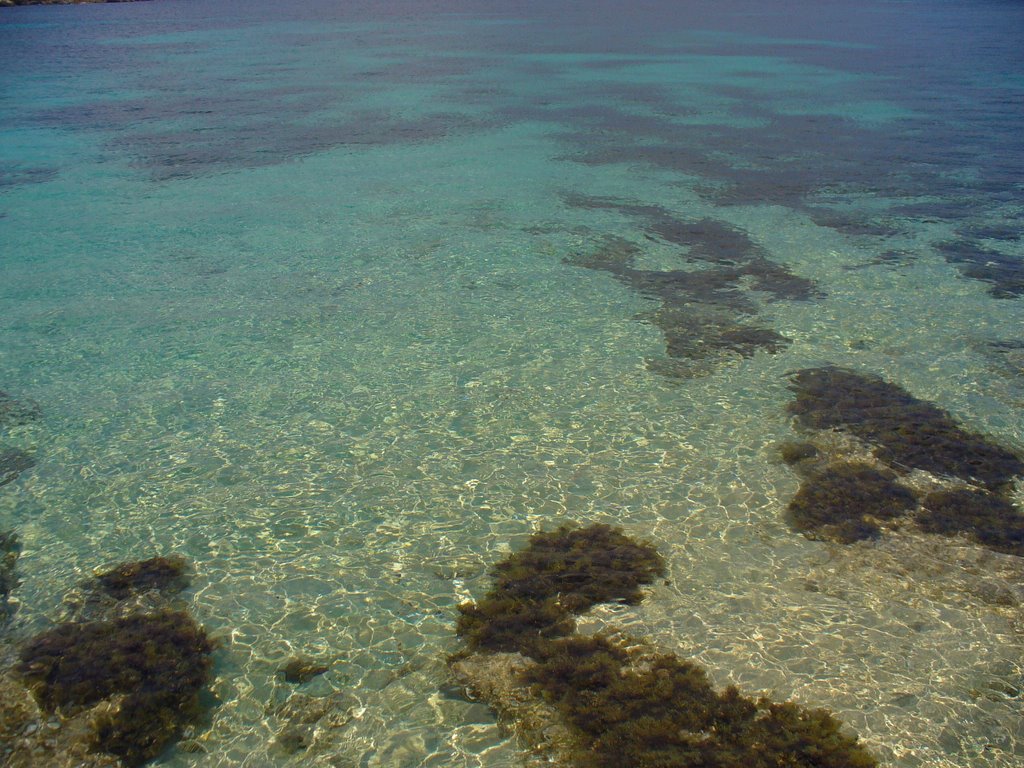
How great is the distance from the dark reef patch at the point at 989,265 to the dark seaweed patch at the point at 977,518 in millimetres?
6770

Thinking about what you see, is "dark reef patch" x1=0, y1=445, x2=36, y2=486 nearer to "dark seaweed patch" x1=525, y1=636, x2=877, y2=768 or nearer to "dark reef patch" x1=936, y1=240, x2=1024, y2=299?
"dark seaweed patch" x1=525, y1=636, x2=877, y2=768

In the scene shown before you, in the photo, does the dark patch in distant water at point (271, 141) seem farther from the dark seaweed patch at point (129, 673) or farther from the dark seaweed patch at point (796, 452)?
the dark seaweed patch at point (796, 452)

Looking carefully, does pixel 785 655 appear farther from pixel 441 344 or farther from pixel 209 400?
pixel 209 400

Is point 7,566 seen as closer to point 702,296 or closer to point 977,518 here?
point 977,518

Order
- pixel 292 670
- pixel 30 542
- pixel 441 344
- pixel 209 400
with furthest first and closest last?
pixel 441 344 → pixel 209 400 → pixel 30 542 → pixel 292 670

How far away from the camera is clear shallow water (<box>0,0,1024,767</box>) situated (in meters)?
6.55

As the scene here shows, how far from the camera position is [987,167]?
70.5 ft

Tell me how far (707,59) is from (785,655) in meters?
41.8

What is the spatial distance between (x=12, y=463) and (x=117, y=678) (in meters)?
4.27

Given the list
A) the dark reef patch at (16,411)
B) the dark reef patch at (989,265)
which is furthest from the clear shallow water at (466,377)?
the dark reef patch at (16,411)

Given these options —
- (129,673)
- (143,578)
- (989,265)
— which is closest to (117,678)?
(129,673)

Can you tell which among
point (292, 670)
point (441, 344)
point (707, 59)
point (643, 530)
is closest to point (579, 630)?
point (643, 530)

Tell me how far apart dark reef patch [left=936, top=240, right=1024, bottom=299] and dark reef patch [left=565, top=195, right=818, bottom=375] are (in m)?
3.34

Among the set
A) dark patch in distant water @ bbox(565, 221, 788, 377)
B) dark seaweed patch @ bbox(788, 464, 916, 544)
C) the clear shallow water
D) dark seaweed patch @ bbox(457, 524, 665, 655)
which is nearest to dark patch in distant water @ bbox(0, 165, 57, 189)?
the clear shallow water
